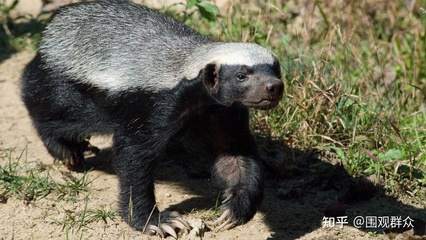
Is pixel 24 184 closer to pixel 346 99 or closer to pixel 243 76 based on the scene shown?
pixel 243 76

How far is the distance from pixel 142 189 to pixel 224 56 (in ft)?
3.95

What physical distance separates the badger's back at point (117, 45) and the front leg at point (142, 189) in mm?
446

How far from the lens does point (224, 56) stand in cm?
508

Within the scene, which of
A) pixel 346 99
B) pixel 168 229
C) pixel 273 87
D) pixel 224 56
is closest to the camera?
pixel 273 87

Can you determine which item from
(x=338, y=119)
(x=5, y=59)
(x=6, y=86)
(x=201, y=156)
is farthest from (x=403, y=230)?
(x=5, y=59)

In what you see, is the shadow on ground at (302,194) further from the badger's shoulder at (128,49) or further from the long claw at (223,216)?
the badger's shoulder at (128,49)

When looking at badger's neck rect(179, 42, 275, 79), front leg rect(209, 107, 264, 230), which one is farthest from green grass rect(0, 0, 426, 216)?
badger's neck rect(179, 42, 275, 79)

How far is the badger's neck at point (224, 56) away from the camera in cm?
498

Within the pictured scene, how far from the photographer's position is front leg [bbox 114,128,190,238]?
5348mm

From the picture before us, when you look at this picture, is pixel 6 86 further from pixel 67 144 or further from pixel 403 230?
pixel 403 230

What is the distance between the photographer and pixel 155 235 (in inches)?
212

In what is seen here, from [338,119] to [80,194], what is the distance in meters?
2.50

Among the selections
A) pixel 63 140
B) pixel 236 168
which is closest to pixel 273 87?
pixel 236 168

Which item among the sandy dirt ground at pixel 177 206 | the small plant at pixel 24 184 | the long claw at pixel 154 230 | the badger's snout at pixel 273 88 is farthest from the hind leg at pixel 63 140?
the badger's snout at pixel 273 88
